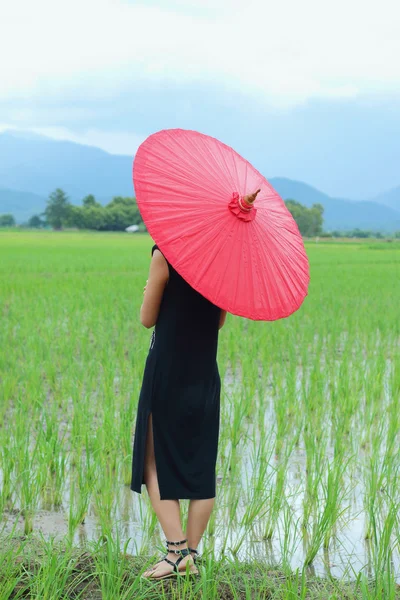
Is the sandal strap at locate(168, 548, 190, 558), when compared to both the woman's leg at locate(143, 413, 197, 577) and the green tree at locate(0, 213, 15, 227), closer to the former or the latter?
the woman's leg at locate(143, 413, 197, 577)

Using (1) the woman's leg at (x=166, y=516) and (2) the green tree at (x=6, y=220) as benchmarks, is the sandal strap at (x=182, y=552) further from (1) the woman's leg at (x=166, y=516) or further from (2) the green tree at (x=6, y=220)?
(2) the green tree at (x=6, y=220)

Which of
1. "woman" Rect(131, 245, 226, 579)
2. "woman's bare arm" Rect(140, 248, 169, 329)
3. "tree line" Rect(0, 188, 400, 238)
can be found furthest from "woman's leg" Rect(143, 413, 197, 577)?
"tree line" Rect(0, 188, 400, 238)

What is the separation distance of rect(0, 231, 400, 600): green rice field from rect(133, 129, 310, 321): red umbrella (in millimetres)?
709

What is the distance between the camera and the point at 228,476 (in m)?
3.09

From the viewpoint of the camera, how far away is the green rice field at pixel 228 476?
6.43 feet

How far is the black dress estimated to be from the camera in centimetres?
195

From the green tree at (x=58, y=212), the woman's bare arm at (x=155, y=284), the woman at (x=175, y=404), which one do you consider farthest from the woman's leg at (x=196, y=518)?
the green tree at (x=58, y=212)

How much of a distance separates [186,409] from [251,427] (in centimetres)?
196

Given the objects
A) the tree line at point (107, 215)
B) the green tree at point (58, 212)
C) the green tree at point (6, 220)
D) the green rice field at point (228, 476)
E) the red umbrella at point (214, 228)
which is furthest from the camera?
the green tree at point (6, 220)

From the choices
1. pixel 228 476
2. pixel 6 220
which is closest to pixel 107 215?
pixel 6 220

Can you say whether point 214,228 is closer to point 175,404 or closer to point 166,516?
point 175,404

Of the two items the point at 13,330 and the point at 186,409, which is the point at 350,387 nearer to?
the point at 186,409

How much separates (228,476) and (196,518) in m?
1.06

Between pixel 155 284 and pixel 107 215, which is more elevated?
pixel 107 215
